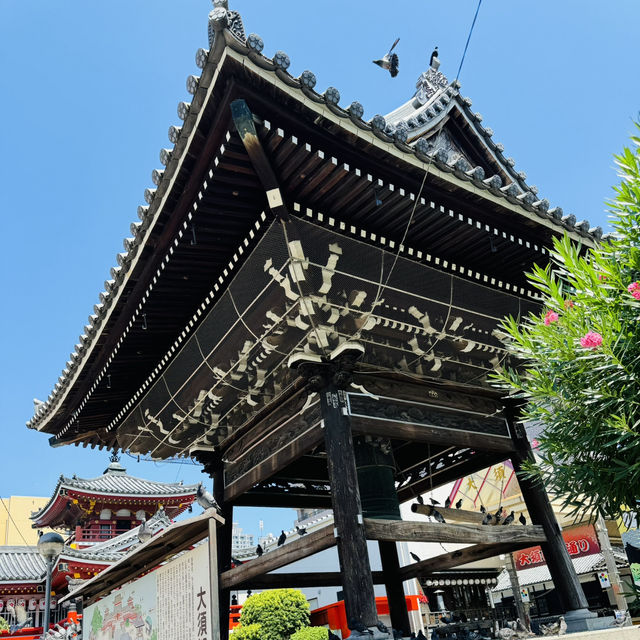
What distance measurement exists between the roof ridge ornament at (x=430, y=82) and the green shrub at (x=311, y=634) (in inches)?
640

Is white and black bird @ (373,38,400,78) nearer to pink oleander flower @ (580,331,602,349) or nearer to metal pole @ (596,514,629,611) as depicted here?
pink oleander flower @ (580,331,602,349)

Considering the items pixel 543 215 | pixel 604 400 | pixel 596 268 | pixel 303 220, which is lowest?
pixel 604 400

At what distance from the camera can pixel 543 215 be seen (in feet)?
25.6

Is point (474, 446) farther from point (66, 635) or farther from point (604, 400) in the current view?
point (66, 635)

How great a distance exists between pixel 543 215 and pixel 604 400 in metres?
3.42

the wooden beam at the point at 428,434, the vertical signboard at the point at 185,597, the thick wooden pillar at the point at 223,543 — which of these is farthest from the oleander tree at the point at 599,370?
the thick wooden pillar at the point at 223,543

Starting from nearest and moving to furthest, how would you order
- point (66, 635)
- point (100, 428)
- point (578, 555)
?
1. point (100, 428)
2. point (66, 635)
3. point (578, 555)

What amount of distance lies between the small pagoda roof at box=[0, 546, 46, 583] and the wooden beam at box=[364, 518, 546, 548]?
83.7 feet

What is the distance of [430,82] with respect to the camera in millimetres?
13055

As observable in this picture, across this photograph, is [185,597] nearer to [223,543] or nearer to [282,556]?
[282,556]

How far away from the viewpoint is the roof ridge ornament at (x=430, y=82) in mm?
12852

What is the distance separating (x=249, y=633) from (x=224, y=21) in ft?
67.2

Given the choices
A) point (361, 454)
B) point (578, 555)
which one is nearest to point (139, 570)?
point (361, 454)

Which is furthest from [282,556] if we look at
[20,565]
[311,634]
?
[20,565]
